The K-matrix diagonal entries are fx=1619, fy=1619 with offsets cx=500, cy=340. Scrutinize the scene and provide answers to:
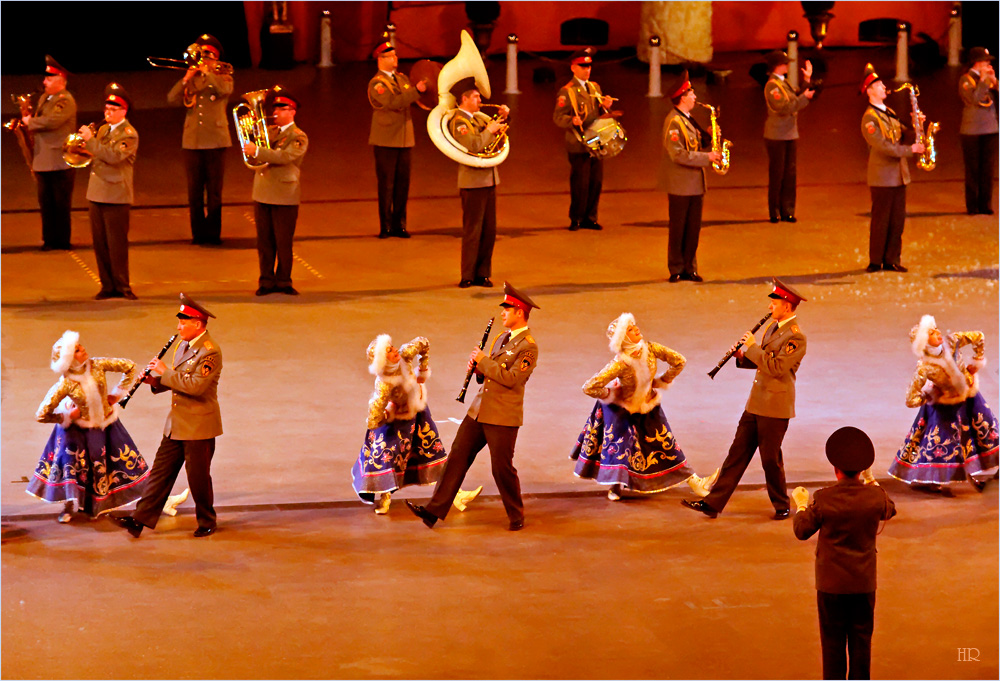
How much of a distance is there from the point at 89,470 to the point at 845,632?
4.02 m

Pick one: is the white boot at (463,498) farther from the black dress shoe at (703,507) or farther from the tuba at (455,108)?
the tuba at (455,108)

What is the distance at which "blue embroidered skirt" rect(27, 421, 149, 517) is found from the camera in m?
8.38

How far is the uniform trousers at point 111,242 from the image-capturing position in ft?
40.8

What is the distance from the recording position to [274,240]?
12805 mm

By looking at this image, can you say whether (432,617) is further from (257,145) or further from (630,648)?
(257,145)

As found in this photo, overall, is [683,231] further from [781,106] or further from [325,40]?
[325,40]

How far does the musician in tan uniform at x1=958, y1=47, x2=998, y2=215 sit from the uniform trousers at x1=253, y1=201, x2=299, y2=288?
6.65m

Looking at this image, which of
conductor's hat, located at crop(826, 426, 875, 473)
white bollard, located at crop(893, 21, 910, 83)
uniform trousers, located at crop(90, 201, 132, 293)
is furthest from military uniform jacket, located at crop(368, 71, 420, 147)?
white bollard, located at crop(893, 21, 910, 83)

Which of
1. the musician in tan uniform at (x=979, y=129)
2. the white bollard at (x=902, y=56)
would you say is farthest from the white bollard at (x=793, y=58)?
the musician in tan uniform at (x=979, y=129)

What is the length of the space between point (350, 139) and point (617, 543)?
1123 centimetres

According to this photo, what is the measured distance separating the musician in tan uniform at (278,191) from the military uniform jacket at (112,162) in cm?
88

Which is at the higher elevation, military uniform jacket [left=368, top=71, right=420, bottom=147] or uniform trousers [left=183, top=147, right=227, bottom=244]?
military uniform jacket [left=368, top=71, right=420, bottom=147]

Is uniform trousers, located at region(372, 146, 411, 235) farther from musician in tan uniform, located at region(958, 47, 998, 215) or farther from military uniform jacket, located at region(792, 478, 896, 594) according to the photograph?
military uniform jacket, located at region(792, 478, 896, 594)

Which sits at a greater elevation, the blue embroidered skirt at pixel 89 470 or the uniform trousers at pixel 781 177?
the uniform trousers at pixel 781 177
